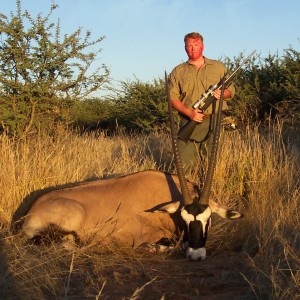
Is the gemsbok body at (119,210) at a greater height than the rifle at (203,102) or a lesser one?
lesser

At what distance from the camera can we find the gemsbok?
423 centimetres

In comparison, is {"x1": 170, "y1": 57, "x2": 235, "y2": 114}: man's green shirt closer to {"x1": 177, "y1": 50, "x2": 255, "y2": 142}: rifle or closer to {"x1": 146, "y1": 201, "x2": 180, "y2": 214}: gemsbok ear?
{"x1": 177, "y1": 50, "x2": 255, "y2": 142}: rifle

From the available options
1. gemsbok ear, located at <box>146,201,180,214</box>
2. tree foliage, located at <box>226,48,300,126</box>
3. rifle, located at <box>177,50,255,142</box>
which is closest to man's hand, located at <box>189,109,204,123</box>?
rifle, located at <box>177,50,255,142</box>

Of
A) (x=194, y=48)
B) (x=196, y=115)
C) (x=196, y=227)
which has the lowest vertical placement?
(x=196, y=227)

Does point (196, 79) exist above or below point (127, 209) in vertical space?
above

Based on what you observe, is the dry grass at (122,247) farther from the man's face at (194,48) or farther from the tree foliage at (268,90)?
the tree foliage at (268,90)

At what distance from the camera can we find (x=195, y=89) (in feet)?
18.4

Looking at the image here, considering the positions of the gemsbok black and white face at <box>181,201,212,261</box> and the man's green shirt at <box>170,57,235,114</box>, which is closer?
the gemsbok black and white face at <box>181,201,212,261</box>

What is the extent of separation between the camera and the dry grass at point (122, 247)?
3.08m

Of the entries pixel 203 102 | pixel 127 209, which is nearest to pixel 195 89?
pixel 203 102

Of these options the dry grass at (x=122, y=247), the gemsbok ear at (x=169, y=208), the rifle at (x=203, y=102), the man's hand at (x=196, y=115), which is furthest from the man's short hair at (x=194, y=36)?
the gemsbok ear at (x=169, y=208)

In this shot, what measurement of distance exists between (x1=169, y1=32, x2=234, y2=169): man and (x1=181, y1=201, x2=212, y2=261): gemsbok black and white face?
5.13ft

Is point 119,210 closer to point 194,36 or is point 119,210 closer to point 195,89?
point 195,89

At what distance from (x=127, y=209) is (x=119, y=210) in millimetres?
71
